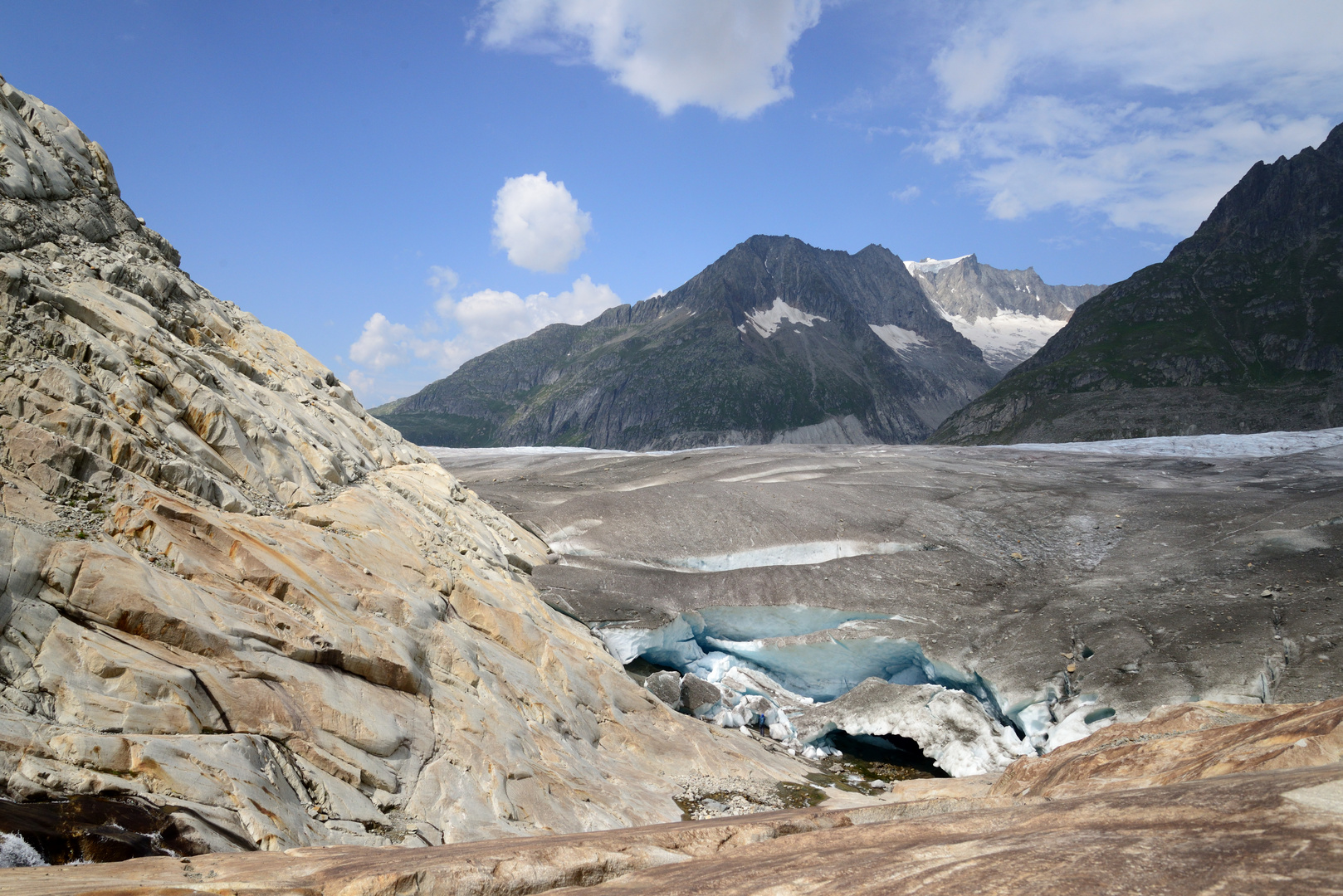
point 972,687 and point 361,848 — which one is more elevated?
point 361,848

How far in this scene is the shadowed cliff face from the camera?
6166 inches

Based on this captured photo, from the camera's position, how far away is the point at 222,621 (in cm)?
1478

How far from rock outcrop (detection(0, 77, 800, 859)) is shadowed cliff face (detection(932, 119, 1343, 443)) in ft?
560

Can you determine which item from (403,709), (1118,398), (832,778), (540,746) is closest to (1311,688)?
(832,778)

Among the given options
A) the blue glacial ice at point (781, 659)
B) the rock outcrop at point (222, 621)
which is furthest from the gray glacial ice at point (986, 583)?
the rock outcrop at point (222, 621)

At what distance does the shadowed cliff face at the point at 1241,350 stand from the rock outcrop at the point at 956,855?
176 meters

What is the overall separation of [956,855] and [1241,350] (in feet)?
720

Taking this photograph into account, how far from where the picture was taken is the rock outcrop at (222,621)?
11.3 meters

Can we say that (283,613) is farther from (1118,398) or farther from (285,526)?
(1118,398)

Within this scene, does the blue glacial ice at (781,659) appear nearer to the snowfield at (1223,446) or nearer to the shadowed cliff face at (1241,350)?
the snowfield at (1223,446)

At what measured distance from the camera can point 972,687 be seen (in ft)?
114

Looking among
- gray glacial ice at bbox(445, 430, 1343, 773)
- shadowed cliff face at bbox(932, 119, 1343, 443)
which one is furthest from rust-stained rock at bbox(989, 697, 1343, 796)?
shadowed cliff face at bbox(932, 119, 1343, 443)

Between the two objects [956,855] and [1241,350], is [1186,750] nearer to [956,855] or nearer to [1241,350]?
[956,855]

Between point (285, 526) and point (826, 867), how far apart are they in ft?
57.4
